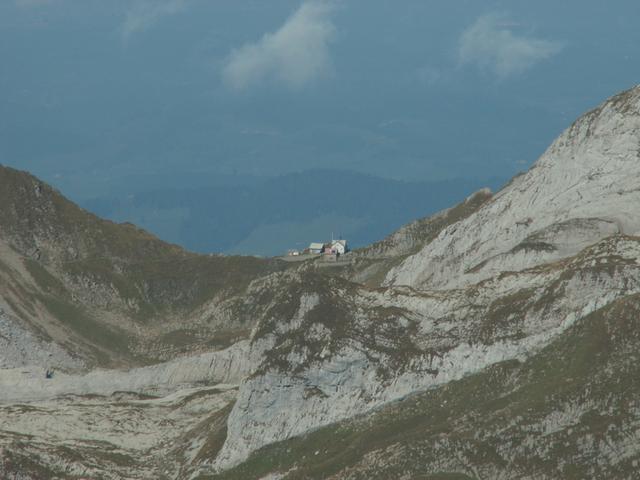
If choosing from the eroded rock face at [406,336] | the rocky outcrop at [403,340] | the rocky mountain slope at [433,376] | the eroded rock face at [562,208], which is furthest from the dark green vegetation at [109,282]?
the rocky outcrop at [403,340]

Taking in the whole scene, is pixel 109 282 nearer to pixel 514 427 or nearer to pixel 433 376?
pixel 433 376

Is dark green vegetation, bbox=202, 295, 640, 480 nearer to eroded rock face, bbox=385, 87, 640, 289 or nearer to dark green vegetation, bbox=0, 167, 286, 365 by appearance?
eroded rock face, bbox=385, 87, 640, 289

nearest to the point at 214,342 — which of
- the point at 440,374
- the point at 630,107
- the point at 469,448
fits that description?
the point at 630,107

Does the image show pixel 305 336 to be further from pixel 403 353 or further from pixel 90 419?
pixel 90 419

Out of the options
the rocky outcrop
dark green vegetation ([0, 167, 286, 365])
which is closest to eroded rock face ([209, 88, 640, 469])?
the rocky outcrop

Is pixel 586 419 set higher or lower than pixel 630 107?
lower

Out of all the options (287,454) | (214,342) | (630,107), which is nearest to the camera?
A: (287,454)

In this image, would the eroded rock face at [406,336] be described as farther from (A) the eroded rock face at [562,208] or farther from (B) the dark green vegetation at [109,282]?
(B) the dark green vegetation at [109,282]
